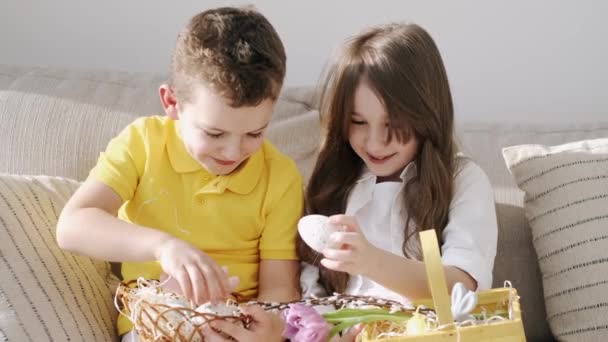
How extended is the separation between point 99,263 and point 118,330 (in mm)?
131

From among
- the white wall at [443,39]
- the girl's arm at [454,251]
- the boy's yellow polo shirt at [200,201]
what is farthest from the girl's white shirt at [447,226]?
the white wall at [443,39]

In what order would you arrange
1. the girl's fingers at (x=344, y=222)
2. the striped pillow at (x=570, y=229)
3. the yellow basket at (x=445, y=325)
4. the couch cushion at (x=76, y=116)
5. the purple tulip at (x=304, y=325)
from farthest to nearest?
the couch cushion at (x=76, y=116), the striped pillow at (x=570, y=229), the girl's fingers at (x=344, y=222), the purple tulip at (x=304, y=325), the yellow basket at (x=445, y=325)

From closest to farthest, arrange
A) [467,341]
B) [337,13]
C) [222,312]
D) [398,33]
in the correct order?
[467,341] < [222,312] < [398,33] < [337,13]

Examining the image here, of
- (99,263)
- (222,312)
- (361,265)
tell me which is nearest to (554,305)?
(361,265)

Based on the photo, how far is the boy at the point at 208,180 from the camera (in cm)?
144

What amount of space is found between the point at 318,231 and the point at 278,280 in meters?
0.32

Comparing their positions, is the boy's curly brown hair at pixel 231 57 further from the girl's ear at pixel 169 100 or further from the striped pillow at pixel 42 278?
the striped pillow at pixel 42 278

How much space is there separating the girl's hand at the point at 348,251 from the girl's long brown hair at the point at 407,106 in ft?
0.96

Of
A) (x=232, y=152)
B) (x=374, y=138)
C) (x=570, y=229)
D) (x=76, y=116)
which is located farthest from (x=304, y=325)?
(x=76, y=116)

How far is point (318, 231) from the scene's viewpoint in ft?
4.31

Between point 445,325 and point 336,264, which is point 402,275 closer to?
point 336,264

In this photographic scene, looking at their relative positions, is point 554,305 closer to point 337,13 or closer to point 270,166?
point 270,166

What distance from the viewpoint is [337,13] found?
222 cm

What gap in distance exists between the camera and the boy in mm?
1440
